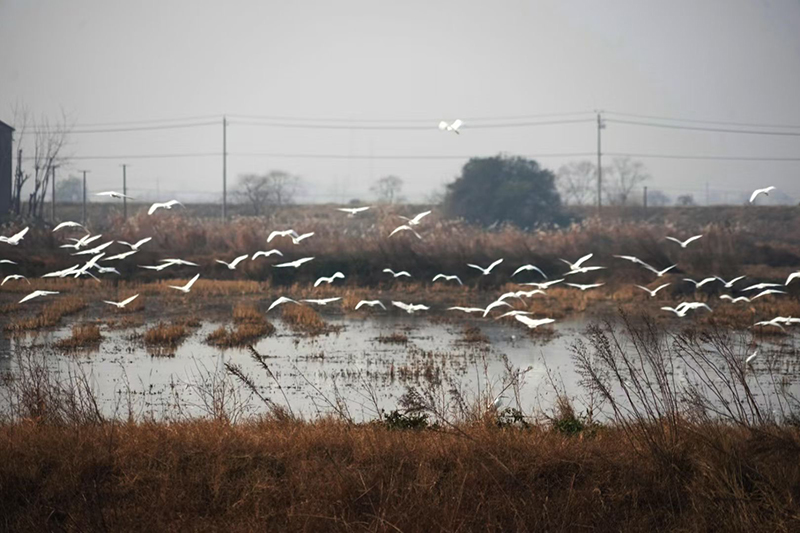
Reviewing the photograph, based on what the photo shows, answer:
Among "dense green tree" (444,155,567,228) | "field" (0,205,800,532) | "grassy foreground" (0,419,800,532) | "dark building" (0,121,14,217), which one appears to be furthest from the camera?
"dense green tree" (444,155,567,228)

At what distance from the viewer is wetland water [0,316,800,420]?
12422 millimetres

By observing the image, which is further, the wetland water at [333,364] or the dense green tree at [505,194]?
the dense green tree at [505,194]

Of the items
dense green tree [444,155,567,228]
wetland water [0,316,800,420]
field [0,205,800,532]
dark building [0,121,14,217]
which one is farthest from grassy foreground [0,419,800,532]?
dense green tree [444,155,567,228]

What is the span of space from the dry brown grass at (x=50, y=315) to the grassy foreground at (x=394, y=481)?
42.0 ft

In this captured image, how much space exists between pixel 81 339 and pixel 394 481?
1286 cm

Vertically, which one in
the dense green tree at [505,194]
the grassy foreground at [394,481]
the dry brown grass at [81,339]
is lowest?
the dry brown grass at [81,339]

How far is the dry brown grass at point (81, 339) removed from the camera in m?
17.2

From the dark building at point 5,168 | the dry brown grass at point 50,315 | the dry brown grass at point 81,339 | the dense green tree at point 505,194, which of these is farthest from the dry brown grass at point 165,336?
the dense green tree at point 505,194

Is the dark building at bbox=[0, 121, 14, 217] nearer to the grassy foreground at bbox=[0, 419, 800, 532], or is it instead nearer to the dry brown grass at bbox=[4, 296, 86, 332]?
the dry brown grass at bbox=[4, 296, 86, 332]

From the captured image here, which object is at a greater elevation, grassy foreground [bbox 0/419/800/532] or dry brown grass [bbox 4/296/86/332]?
grassy foreground [bbox 0/419/800/532]

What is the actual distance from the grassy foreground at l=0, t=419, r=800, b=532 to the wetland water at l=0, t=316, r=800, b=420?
9.95ft

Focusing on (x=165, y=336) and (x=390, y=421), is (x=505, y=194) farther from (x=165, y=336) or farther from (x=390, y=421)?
(x=390, y=421)

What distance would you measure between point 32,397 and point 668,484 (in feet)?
18.8

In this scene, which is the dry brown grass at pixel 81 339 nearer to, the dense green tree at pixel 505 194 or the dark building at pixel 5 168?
the dark building at pixel 5 168
